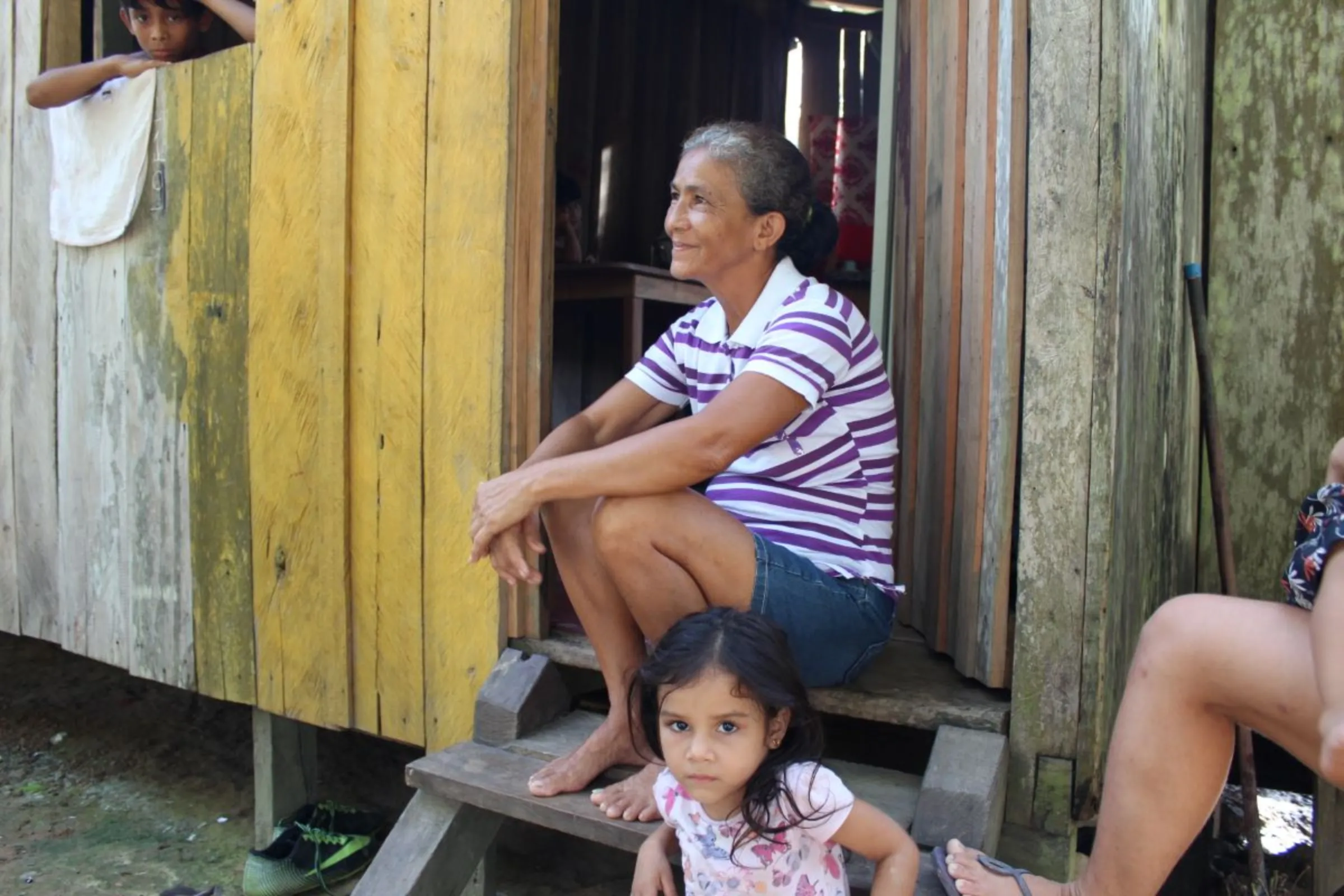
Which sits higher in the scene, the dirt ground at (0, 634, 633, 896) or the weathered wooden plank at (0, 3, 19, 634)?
the weathered wooden plank at (0, 3, 19, 634)

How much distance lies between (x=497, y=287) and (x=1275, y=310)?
80.1 inches

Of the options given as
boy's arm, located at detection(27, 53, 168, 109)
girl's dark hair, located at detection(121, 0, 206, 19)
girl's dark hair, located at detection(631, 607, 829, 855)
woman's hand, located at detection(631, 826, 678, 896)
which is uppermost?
girl's dark hair, located at detection(121, 0, 206, 19)

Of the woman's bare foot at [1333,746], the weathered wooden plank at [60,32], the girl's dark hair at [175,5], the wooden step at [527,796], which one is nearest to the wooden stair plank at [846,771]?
the wooden step at [527,796]

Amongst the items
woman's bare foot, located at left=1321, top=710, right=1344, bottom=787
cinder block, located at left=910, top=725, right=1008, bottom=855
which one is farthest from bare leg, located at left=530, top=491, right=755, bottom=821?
woman's bare foot, located at left=1321, top=710, right=1344, bottom=787

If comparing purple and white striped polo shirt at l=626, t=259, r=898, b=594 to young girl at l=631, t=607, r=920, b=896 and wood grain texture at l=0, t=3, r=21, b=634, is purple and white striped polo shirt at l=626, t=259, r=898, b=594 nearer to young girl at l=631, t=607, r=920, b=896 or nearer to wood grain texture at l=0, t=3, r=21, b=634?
young girl at l=631, t=607, r=920, b=896

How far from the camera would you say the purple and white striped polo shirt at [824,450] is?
7.16ft

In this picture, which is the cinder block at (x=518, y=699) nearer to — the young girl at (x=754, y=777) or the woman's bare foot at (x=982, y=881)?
the young girl at (x=754, y=777)

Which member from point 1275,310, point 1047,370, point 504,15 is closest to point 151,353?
point 504,15

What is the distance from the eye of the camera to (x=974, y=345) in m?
2.22

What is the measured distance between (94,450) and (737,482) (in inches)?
94.5

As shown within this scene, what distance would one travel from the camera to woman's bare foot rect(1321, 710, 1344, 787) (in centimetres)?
132

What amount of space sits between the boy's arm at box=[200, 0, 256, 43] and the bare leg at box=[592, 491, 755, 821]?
2072 mm

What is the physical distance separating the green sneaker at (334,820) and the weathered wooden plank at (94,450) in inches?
30.9

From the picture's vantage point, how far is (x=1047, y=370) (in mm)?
1984
